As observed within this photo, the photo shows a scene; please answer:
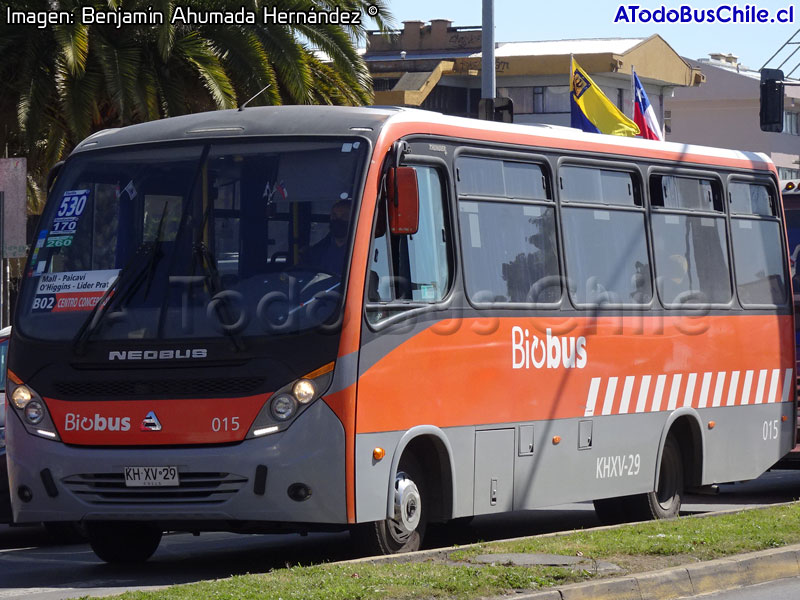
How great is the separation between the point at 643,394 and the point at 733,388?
1594 mm

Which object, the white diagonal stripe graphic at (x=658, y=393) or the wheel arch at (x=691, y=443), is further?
the wheel arch at (x=691, y=443)

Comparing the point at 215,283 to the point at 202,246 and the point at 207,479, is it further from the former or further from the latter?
the point at 207,479

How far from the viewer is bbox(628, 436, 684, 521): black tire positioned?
13.5 m

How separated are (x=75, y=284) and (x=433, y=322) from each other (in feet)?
7.87

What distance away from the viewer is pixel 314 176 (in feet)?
33.8

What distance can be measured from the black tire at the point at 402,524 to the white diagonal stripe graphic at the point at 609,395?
2.41m

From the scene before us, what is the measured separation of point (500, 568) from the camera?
29.8 feet

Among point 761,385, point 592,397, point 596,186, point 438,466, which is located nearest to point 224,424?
point 438,466

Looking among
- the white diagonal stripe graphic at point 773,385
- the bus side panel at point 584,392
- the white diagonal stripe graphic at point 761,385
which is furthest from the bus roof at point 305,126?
the white diagonal stripe graphic at point 773,385

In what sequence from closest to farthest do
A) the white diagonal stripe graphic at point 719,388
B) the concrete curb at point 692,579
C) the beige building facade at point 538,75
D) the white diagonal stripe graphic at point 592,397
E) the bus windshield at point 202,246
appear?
the concrete curb at point 692,579 → the bus windshield at point 202,246 → the white diagonal stripe graphic at point 592,397 → the white diagonal stripe graphic at point 719,388 → the beige building facade at point 538,75

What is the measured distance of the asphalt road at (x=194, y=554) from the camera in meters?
10.1

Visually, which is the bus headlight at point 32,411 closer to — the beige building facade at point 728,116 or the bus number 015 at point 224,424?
the bus number 015 at point 224,424

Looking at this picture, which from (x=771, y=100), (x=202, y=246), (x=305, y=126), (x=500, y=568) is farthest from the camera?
(x=771, y=100)

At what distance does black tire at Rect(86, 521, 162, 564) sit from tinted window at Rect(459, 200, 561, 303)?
2.89 m
